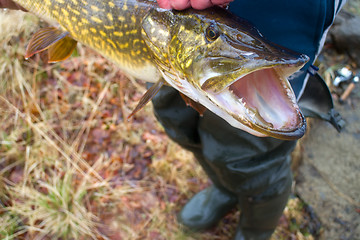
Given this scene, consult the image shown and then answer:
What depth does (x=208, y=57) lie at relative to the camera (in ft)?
3.26

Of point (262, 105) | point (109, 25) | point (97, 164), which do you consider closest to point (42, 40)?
point (109, 25)

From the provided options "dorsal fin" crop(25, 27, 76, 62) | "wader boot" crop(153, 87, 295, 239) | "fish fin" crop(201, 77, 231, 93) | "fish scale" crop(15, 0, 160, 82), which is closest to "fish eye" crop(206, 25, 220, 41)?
"fish fin" crop(201, 77, 231, 93)

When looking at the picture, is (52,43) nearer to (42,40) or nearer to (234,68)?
(42,40)

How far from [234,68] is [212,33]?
6.5 inches

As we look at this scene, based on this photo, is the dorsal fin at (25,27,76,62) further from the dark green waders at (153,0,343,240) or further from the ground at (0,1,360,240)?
the ground at (0,1,360,240)

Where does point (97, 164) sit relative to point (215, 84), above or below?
below

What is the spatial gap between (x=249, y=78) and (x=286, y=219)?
1.60 meters

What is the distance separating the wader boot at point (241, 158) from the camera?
1413 millimetres

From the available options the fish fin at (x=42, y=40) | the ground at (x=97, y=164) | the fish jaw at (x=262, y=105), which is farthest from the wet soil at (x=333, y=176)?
the fish fin at (x=42, y=40)

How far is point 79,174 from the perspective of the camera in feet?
8.02

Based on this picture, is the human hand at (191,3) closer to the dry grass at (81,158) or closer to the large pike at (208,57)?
the large pike at (208,57)

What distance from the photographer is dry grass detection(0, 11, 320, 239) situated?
86.7 inches

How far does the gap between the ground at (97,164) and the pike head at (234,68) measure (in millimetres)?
1455

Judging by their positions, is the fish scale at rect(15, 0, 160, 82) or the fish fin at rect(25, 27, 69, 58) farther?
the fish fin at rect(25, 27, 69, 58)
